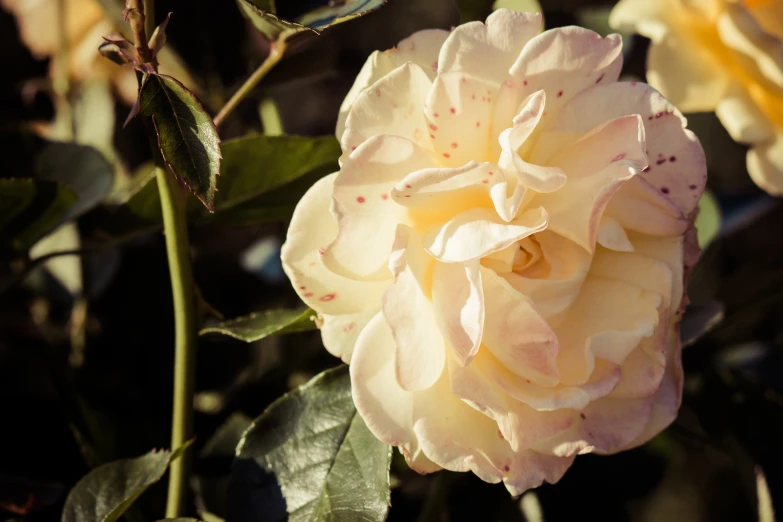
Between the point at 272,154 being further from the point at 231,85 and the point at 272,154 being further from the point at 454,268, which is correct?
the point at 231,85

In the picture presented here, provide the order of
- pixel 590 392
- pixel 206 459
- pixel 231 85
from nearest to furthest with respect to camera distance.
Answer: pixel 590 392 → pixel 206 459 → pixel 231 85

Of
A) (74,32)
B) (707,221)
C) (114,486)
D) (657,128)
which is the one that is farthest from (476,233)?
(74,32)

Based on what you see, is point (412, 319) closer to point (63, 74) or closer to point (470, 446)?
point (470, 446)

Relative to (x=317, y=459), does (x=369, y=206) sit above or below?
above

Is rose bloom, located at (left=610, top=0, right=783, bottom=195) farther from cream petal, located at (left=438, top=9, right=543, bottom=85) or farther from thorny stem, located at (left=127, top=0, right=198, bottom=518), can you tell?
thorny stem, located at (left=127, top=0, right=198, bottom=518)

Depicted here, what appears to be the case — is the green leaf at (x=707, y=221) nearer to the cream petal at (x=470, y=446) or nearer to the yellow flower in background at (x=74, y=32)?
the cream petal at (x=470, y=446)

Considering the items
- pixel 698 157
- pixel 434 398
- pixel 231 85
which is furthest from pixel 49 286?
pixel 698 157

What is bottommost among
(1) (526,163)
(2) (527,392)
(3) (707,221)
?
(3) (707,221)
